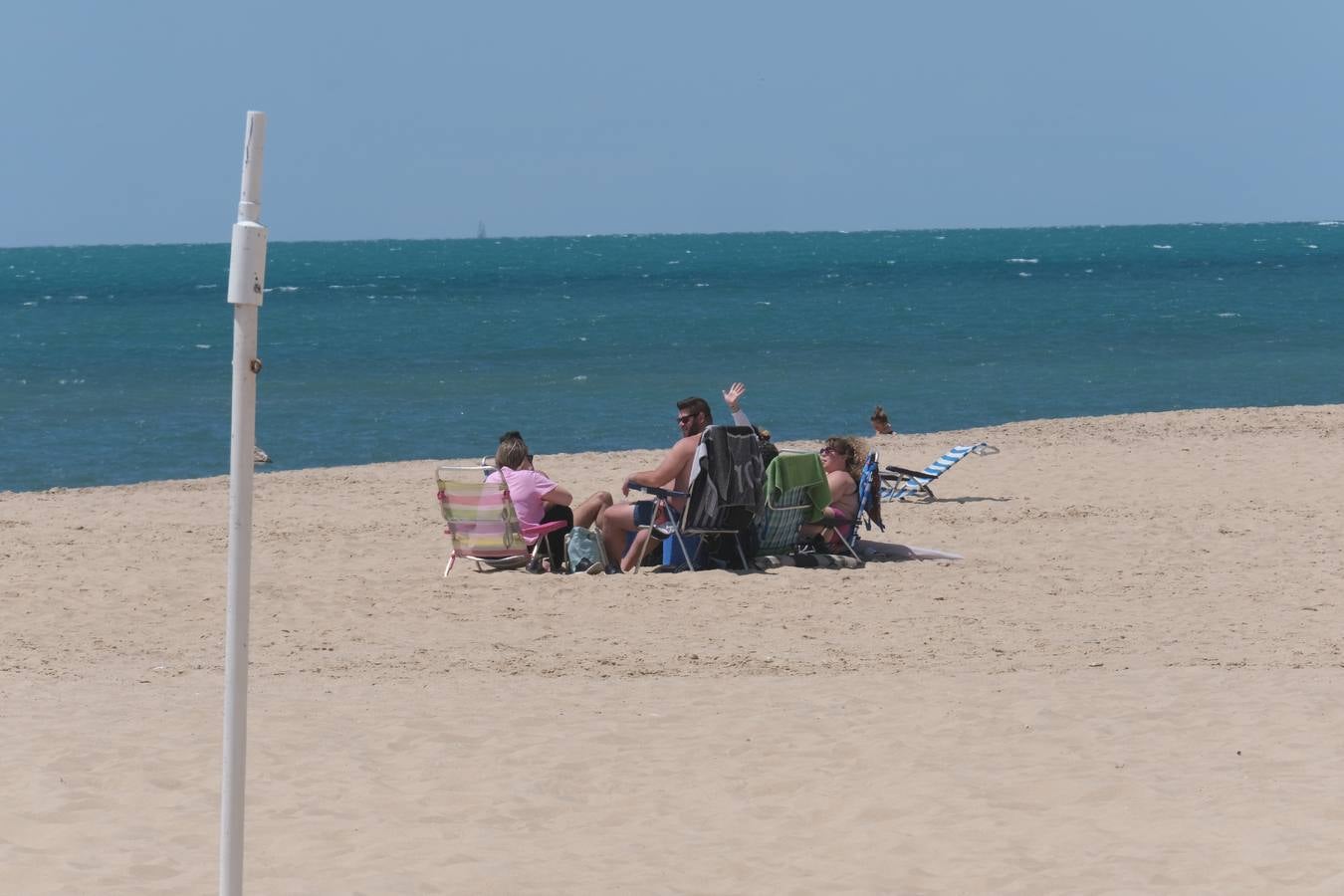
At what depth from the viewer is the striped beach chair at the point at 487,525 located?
9.75m

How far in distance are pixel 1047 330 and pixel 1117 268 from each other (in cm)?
5172

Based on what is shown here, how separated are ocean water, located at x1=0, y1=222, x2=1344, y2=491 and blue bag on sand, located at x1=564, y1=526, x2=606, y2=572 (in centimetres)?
1104

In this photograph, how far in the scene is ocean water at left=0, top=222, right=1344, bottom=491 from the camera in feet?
78.9

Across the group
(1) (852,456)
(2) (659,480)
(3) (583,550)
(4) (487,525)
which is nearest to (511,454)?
(4) (487,525)

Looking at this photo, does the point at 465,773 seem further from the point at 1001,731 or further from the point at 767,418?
the point at 767,418

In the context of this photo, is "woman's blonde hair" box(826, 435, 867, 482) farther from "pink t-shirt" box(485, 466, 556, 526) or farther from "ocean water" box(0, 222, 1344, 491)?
"ocean water" box(0, 222, 1344, 491)

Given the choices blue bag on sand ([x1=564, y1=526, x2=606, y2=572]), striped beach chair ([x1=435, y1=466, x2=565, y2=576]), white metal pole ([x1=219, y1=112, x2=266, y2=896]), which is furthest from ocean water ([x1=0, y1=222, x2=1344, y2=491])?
white metal pole ([x1=219, y1=112, x2=266, y2=896])

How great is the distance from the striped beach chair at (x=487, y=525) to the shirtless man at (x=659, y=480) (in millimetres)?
321

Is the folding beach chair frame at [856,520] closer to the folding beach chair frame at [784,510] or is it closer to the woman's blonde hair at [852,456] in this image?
the woman's blonde hair at [852,456]

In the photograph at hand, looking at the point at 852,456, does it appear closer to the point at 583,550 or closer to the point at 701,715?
the point at 583,550

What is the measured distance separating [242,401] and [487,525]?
258 inches

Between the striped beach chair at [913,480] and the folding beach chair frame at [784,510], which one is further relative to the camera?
the striped beach chair at [913,480]

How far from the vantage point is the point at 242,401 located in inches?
130

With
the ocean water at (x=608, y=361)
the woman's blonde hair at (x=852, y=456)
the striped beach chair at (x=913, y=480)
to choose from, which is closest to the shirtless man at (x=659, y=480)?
the woman's blonde hair at (x=852, y=456)
